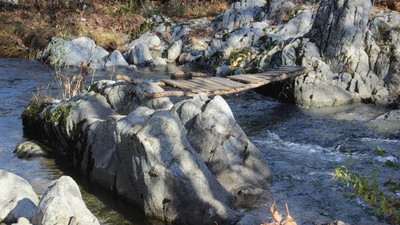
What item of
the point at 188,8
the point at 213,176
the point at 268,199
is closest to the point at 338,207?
the point at 268,199

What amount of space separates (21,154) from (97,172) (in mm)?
1653

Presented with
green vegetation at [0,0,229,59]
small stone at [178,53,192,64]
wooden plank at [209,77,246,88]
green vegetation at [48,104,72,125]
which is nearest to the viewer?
green vegetation at [48,104,72,125]

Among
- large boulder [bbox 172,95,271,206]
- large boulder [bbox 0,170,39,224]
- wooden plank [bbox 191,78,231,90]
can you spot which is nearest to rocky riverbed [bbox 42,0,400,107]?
wooden plank [bbox 191,78,231,90]

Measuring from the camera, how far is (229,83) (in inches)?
413

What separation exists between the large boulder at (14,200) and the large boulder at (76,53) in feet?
37.3

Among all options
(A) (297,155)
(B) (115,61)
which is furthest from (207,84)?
(B) (115,61)

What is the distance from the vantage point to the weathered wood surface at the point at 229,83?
9672 millimetres

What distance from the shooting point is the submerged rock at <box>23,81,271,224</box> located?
5.68 meters

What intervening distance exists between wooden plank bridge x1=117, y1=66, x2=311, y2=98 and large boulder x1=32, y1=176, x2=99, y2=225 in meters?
3.70

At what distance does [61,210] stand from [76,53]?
45.3 ft

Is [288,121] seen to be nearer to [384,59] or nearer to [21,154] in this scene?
[384,59]

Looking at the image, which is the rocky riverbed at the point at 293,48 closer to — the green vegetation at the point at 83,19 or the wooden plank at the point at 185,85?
the green vegetation at the point at 83,19

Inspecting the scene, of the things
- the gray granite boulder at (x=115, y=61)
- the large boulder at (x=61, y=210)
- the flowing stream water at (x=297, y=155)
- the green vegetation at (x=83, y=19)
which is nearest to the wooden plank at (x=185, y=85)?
the flowing stream water at (x=297, y=155)

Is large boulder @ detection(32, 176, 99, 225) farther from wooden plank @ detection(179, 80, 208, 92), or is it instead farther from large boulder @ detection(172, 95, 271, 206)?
wooden plank @ detection(179, 80, 208, 92)
